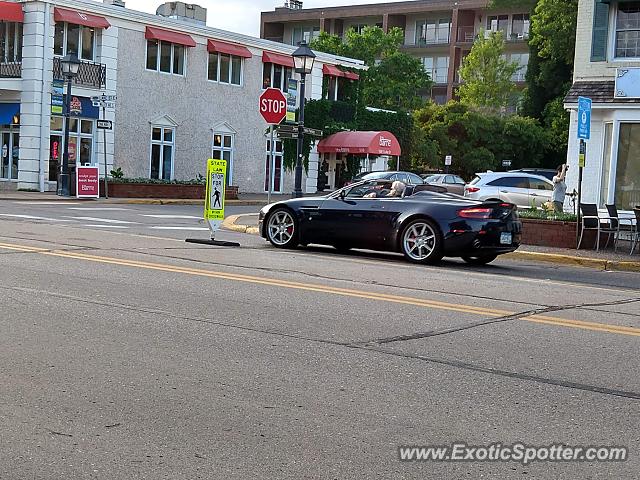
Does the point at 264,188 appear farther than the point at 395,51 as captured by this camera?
No

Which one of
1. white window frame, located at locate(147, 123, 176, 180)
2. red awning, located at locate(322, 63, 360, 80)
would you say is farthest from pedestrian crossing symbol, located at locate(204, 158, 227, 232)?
red awning, located at locate(322, 63, 360, 80)

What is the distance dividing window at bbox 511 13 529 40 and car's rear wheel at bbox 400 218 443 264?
6217 centimetres

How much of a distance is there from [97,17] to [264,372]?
32819 millimetres

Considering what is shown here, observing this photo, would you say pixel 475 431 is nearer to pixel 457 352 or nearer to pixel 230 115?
pixel 457 352

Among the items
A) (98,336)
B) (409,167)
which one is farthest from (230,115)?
(98,336)

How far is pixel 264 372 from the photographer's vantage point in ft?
21.6

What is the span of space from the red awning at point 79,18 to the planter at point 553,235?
73.7 ft

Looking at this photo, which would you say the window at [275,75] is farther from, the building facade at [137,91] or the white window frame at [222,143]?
the white window frame at [222,143]

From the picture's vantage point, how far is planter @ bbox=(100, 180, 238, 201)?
110 feet

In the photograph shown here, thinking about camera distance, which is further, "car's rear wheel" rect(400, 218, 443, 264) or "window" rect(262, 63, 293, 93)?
"window" rect(262, 63, 293, 93)

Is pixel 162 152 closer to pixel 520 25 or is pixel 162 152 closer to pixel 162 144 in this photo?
pixel 162 144

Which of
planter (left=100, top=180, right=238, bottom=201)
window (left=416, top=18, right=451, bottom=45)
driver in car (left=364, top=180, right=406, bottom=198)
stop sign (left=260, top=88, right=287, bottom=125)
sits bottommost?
planter (left=100, top=180, right=238, bottom=201)

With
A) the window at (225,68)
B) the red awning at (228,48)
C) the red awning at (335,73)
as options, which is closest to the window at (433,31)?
the red awning at (335,73)

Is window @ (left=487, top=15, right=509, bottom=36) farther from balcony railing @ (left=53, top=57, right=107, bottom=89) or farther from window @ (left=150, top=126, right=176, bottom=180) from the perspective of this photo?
balcony railing @ (left=53, top=57, right=107, bottom=89)
